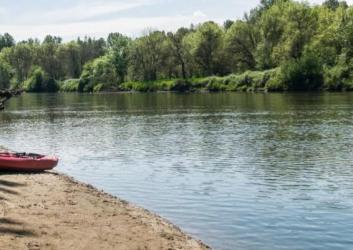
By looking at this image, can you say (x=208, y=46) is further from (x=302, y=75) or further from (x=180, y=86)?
(x=302, y=75)

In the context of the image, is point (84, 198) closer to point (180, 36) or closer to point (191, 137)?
point (191, 137)

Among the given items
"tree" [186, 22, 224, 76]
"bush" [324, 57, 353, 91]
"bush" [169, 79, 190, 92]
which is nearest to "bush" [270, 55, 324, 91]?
"bush" [324, 57, 353, 91]

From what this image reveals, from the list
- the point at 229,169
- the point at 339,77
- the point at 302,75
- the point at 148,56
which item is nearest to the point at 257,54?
the point at 302,75

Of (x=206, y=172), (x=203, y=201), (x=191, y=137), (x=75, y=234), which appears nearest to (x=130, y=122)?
(x=191, y=137)

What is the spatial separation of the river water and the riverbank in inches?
70.1

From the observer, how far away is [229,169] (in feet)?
113

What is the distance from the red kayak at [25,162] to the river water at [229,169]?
2.13m

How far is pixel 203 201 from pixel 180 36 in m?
158

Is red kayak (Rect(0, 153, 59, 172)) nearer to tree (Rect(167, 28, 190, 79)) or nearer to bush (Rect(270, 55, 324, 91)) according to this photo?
bush (Rect(270, 55, 324, 91))

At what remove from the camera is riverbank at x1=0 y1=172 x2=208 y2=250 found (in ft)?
56.1

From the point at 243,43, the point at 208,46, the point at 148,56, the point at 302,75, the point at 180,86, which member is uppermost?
the point at 243,43

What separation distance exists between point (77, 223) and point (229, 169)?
16.3 meters

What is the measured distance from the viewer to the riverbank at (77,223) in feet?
56.1

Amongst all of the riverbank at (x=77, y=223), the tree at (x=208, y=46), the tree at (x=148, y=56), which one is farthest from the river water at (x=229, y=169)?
the tree at (x=148, y=56)
